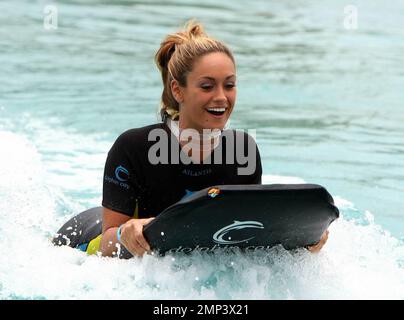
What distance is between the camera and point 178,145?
3521 millimetres

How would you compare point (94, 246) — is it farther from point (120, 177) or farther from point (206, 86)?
point (206, 86)

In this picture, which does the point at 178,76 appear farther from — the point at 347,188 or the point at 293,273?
the point at 347,188

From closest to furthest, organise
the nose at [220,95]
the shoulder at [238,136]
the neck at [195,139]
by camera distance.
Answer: the nose at [220,95], the neck at [195,139], the shoulder at [238,136]

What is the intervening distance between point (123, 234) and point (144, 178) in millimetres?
299

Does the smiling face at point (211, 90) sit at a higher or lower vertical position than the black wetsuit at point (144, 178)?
higher

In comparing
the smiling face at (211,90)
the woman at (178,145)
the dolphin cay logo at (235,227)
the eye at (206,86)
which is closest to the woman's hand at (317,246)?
the woman at (178,145)

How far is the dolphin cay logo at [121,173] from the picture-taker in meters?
3.53

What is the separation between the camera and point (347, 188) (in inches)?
239

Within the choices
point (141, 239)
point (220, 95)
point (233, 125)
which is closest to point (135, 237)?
Result: point (141, 239)

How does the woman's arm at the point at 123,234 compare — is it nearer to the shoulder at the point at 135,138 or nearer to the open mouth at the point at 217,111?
the shoulder at the point at 135,138

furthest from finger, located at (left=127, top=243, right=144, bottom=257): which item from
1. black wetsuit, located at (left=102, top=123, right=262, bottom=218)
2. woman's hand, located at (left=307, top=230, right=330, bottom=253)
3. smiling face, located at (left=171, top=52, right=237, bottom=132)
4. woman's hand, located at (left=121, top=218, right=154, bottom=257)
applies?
woman's hand, located at (left=307, top=230, right=330, bottom=253)
